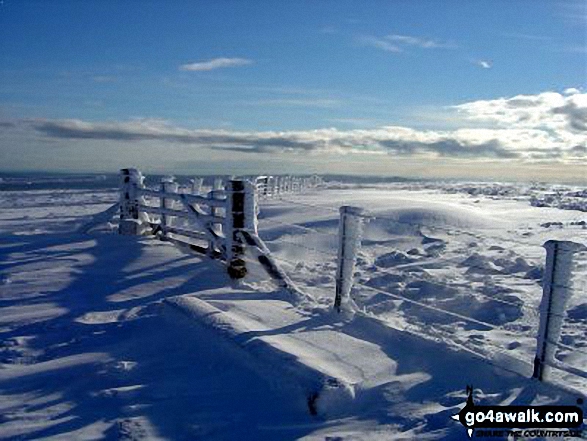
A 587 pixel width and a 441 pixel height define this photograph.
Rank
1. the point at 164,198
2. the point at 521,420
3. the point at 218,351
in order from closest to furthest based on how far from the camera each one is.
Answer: the point at 521,420 < the point at 218,351 < the point at 164,198

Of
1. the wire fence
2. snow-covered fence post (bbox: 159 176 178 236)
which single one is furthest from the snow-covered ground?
snow-covered fence post (bbox: 159 176 178 236)

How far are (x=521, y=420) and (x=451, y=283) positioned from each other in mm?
6937

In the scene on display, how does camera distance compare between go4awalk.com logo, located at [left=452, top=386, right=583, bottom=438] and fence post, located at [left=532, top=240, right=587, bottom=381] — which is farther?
fence post, located at [left=532, top=240, right=587, bottom=381]

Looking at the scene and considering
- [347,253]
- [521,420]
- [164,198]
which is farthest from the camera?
[164,198]

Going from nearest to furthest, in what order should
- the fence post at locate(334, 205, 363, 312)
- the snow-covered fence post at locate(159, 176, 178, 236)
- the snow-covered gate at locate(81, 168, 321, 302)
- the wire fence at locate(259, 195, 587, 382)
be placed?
the wire fence at locate(259, 195, 587, 382) < the fence post at locate(334, 205, 363, 312) < the snow-covered gate at locate(81, 168, 321, 302) < the snow-covered fence post at locate(159, 176, 178, 236)

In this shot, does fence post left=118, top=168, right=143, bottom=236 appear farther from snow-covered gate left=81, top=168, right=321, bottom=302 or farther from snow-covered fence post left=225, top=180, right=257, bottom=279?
snow-covered fence post left=225, top=180, right=257, bottom=279

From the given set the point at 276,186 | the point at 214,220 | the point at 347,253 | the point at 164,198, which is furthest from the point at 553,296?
the point at 276,186

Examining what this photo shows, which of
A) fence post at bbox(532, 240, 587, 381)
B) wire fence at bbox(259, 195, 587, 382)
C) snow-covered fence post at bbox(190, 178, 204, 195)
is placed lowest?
wire fence at bbox(259, 195, 587, 382)

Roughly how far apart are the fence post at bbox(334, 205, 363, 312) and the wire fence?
269 mm

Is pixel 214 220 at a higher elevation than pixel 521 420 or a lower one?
higher

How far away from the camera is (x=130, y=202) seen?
13422 mm

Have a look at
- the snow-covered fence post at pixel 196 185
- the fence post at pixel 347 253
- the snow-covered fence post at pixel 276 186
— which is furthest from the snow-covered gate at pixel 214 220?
the snow-covered fence post at pixel 276 186

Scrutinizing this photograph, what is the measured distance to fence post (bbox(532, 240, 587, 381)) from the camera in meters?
5.12

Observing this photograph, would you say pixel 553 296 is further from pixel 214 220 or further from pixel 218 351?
pixel 214 220
